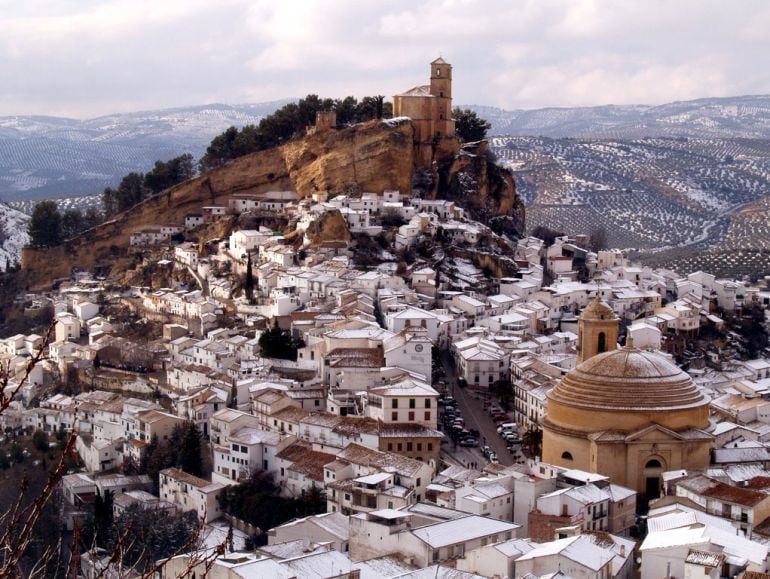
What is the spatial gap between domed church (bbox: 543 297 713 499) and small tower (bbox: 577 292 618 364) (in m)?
2.41

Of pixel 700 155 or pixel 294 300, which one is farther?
pixel 700 155

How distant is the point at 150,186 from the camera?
195 ft

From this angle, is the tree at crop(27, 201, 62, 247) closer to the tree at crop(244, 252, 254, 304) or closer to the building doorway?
the tree at crop(244, 252, 254, 304)

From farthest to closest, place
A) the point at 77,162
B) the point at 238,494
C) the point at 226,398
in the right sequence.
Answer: the point at 77,162, the point at 226,398, the point at 238,494

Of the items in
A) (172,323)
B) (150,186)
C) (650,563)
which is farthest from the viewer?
(150,186)

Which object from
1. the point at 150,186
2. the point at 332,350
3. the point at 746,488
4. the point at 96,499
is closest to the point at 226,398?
the point at 332,350

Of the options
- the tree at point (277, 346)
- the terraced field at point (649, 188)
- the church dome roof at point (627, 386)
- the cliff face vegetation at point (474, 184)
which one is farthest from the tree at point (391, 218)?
the terraced field at point (649, 188)

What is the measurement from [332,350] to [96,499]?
27.8 feet

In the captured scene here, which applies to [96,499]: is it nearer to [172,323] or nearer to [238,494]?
[238,494]

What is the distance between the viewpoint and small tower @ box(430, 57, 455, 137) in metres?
53.7

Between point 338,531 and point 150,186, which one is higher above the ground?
point 150,186

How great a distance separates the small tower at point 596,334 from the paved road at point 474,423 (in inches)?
130

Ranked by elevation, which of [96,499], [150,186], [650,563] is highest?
[150,186]

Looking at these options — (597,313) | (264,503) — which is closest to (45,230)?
(264,503)
